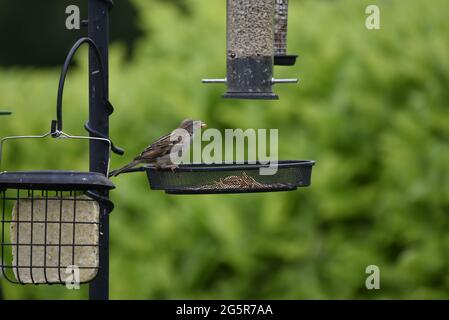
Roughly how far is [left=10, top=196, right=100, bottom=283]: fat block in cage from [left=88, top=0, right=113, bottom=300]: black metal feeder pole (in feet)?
0.13

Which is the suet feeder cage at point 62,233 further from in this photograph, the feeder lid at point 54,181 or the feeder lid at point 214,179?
the feeder lid at point 214,179

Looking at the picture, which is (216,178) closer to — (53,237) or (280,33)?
(53,237)

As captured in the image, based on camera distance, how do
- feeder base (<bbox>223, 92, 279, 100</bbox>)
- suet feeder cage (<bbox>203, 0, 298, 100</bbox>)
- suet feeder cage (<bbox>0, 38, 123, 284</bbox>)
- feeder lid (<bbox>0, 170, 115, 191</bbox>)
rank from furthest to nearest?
suet feeder cage (<bbox>203, 0, 298, 100</bbox>) → feeder base (<bbox>223, 92, 279, 100</bbox>) → suet feeder cage (<bbox>0, 38, 123, 284</bbox>) → feeder lid (<bbox>0, 170, 115, 191</bbox>)

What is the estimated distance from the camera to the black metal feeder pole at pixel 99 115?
425cm

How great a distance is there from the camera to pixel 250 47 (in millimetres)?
5680

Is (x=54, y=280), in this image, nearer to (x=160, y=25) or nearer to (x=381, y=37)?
(x=381, y=37)

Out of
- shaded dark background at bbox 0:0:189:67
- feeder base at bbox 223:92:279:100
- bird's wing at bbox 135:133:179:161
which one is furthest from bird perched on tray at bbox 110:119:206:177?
shaded dark background at bbox 0:0:189:67

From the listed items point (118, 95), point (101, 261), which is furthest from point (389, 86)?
point (101, 261)

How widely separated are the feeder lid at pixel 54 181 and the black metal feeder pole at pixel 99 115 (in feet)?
0.84

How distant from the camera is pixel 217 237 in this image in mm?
6996

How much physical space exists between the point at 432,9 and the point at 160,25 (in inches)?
94.9

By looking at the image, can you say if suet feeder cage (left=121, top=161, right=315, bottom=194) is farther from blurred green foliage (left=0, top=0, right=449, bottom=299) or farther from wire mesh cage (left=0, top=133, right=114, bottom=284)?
blurred green foliage (left=0, top=0, right=449, bottom=299)

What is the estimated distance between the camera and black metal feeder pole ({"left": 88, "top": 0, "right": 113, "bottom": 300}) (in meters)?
4.25
